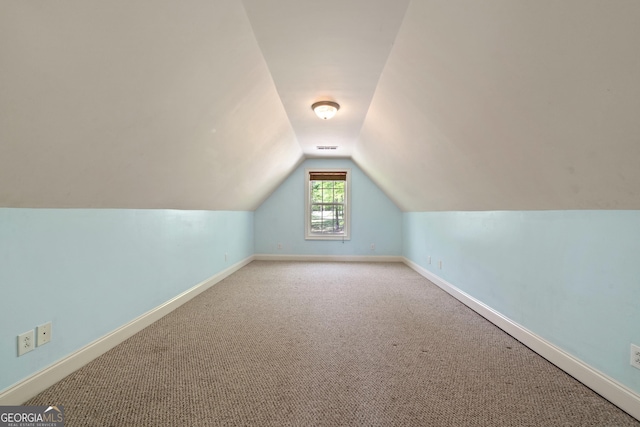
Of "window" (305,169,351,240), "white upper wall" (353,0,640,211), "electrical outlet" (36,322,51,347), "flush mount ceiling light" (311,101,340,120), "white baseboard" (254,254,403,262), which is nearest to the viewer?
"white upper wall" (353,0,640,211)

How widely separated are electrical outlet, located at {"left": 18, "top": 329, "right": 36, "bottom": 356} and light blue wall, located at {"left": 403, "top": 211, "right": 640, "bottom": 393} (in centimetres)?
329

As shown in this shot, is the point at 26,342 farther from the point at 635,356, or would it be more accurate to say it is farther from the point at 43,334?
the point at 635,356

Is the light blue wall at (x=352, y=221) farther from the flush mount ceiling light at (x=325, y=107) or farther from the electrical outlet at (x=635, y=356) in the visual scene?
the electrical outlet at (x=635, y=356)

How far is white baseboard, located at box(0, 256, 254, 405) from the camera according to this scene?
1599mm

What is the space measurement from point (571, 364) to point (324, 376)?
5.24 feet

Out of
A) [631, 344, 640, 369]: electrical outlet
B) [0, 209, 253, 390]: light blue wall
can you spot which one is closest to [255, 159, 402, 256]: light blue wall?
[0, 209, 253, 390]: light blue wall

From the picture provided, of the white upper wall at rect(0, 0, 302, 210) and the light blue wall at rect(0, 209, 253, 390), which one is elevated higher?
the white upper wall at rect(0, 0, 302, 210)

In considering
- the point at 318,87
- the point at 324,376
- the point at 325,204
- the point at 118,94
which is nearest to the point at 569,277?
the point at 324,376

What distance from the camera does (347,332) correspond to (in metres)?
2.63

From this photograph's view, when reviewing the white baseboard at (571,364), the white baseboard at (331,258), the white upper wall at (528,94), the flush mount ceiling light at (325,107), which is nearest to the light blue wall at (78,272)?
the flush mount ceiling light at (325,107)

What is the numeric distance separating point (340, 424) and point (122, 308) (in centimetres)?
198

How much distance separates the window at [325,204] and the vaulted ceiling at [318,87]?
343 cm

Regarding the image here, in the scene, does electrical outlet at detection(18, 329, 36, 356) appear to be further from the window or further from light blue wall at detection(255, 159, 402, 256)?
the window

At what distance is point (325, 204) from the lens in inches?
255
